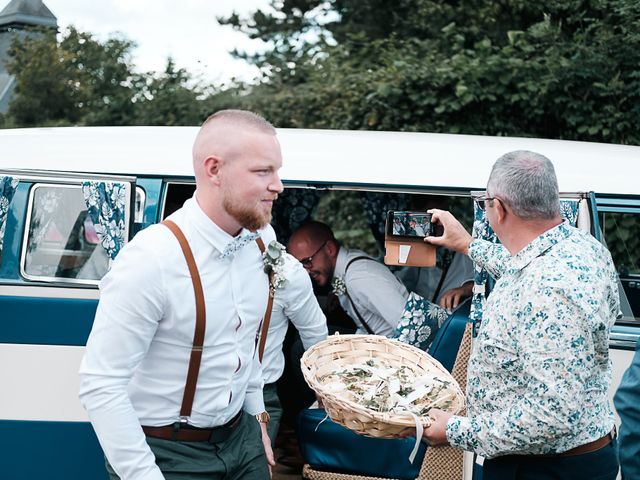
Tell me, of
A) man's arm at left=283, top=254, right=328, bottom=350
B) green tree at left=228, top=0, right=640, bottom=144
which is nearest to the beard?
man's arm at left=283, top=254, right=328, bottom=350

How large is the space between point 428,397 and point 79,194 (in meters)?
2.51

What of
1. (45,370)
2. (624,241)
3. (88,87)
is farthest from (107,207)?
(88,87)

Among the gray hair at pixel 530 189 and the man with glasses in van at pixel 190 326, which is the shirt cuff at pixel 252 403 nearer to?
the man with glasses in van at pixel 190 326

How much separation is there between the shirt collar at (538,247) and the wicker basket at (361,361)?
2.44 ft

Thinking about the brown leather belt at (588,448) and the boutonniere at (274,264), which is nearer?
the brown leather belt at (588,448)

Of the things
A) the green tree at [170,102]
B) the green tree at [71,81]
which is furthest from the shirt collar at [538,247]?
the green tree at [71,81]

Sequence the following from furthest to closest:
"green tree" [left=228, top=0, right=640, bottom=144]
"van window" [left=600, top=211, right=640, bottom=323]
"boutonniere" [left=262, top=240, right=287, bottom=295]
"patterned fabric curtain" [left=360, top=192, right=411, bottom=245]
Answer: "green tree" [left=228, top=0, right=640, bottom=144] → "patterned fabric curtain" [left=360, top=192, right=411, bottom=245] → "van window" [left=600, top=211, right=640, bottom=323] → "boutonniere" [left=262, top=240, right=287, bottom=295]

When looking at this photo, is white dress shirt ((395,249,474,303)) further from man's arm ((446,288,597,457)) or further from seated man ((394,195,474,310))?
man's arm ((446,288,597,457))

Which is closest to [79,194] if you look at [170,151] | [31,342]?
[170,151]

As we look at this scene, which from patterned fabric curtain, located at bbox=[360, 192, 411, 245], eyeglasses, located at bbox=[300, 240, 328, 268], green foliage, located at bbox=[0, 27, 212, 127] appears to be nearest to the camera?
eyeglasses, located at bbox=[300, 240, 328, 268]

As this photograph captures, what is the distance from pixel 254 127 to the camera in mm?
2643

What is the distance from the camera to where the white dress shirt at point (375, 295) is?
530cm

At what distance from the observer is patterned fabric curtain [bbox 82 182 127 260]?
175 inches

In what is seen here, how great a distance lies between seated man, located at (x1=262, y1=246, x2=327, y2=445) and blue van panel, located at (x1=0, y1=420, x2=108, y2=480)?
1.02 m
